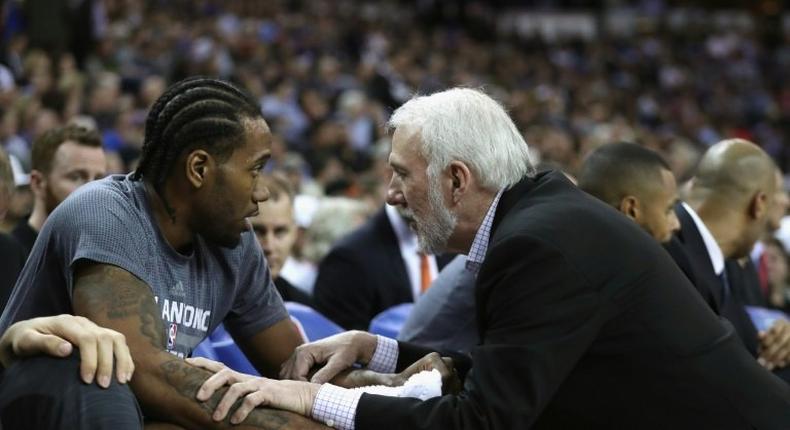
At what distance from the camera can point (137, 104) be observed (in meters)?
12.0

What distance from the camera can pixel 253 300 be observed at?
3.48 meters

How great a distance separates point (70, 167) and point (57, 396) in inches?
126

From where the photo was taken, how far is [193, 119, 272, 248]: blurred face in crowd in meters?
3.07

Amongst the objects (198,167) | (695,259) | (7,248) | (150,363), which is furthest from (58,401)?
(695,259)

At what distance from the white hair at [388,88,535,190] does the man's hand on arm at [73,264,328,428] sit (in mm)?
807

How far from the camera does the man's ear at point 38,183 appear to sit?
535 centimetres

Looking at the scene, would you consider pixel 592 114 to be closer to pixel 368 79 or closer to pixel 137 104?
pixel 368 79

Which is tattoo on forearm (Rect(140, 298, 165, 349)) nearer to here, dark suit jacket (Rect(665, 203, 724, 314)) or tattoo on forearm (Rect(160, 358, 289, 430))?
tattoo on forearm (Rect(160, 358, 289, 430))

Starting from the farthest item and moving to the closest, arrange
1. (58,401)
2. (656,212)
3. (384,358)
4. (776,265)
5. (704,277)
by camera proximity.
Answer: (776,265) → (656,212) → (704,277) → (384,358) → (58,401)

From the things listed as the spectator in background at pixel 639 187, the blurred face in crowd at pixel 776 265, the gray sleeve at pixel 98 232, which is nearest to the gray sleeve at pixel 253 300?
the gray sleeve at pixel 98 232

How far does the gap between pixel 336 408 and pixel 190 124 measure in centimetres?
86

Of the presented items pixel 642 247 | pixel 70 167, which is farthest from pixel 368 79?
pixel 642 247

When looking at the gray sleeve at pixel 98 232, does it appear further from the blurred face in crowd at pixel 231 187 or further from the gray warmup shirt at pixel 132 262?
the blurred face in crowd at pixel 231 187

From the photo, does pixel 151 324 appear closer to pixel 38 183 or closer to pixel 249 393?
pixel 249 393
